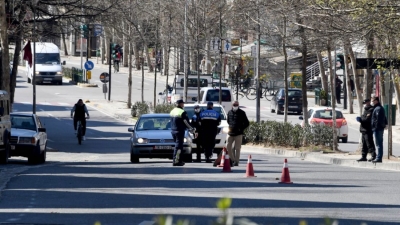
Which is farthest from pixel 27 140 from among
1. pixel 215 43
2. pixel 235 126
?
pixel 215 43

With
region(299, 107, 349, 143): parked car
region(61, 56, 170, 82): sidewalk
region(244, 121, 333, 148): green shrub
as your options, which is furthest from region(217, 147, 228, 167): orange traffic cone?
region(61, 56, 170, 82): sidewalk

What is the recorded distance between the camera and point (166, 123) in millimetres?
22891

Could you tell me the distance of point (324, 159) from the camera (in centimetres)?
2370

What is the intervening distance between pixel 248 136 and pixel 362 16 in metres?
10.9

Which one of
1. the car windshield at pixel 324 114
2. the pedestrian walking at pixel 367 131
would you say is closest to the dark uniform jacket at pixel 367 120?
the pedestrian walking at pixel 367 131

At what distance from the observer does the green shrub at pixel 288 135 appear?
27078mm

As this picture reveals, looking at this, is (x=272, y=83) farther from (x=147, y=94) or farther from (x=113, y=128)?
(x=113, y=128)

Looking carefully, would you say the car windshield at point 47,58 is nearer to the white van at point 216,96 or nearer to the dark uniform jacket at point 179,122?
the white van at point 216,96

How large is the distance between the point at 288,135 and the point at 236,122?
768 centimetres

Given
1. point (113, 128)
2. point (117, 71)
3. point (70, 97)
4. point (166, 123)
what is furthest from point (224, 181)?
point (117, 71)

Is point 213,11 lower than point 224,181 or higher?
higher

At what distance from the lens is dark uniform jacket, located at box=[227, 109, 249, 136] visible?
20359 mm

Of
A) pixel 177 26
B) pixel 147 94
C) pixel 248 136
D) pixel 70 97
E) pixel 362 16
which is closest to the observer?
→ pixel 362 16

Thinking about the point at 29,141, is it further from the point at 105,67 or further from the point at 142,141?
the point at 105,67
